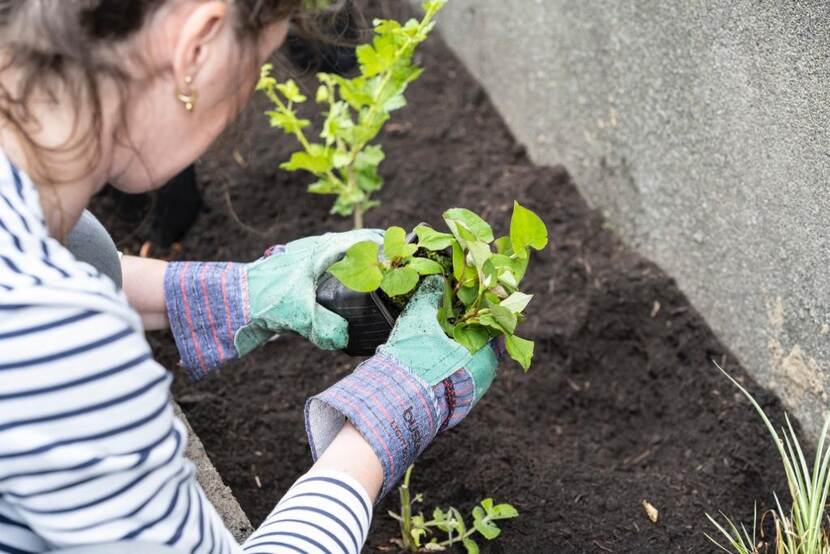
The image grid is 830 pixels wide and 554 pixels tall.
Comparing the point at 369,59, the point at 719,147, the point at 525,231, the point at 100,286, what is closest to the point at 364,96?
the point at 369,59

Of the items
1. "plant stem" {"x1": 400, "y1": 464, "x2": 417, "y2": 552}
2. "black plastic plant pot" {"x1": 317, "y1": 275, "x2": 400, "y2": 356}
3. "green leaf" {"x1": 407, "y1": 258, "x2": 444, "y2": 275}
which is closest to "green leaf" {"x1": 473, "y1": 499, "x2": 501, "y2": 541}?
"plant stem" {"x1": 400, "y1": 464, "x2": 417, "y2": 552}

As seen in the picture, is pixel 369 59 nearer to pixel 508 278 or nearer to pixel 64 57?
pixel 508 278

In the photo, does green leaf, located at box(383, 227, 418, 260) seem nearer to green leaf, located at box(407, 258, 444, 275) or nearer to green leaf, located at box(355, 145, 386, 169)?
green leaf, located at box(407, 258, 444, 275)

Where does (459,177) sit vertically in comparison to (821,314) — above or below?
below

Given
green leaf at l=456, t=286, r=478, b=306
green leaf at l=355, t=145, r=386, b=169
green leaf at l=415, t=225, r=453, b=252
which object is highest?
green leaf at l=415, t=225, r=453, b=252

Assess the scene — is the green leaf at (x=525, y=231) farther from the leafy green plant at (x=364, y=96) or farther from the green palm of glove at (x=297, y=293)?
the leafy green plant at (x=364, y=96)

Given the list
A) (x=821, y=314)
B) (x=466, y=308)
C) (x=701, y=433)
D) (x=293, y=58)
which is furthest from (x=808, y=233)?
(x=293, y=58)

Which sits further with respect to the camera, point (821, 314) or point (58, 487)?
point (821, 314)

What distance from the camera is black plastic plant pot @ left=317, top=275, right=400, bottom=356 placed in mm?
1489

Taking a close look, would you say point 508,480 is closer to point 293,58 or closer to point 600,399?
point 600,399

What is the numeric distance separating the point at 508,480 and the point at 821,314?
1.99ft

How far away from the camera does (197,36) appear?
102cm

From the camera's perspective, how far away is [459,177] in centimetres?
259

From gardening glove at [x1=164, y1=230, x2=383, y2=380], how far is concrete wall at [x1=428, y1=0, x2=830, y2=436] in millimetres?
725
